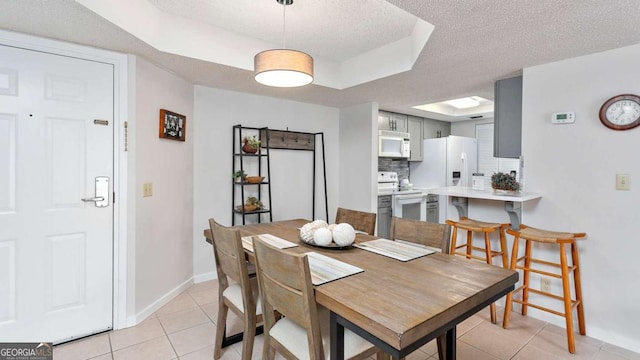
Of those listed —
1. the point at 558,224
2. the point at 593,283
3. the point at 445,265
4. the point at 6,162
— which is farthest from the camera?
the point at 558,224

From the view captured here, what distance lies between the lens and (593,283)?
7.48ft

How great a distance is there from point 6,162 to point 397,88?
3249 mm

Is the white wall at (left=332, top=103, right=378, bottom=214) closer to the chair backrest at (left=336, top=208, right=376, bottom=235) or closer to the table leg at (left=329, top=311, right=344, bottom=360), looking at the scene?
the chair backrest at (left=336, top=208, right=376, bottom=235)

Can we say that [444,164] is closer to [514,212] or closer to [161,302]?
[514,212]

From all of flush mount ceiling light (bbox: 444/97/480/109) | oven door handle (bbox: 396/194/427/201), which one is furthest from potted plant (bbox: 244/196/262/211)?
flush mount ceiling light (bbox: 444/97/480/109)

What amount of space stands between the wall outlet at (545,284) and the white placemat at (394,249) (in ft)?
4.80

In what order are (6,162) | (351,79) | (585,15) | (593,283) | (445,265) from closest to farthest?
1. (445,265)
2. (585,15)
3. (6,162)
4. (593,283)
5. (351,79)

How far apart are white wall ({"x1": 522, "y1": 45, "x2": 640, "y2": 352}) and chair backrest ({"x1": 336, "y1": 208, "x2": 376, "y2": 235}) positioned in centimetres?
139

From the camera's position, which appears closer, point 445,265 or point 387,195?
point 445,265

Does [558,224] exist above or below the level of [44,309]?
above

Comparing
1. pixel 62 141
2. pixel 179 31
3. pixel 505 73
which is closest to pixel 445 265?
pixel 505 73

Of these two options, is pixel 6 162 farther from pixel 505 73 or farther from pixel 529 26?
pixel 505 73

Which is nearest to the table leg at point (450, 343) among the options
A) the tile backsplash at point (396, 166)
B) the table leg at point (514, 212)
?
the table leg at point (514, 212)

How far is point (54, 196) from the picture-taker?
6.94 feet
